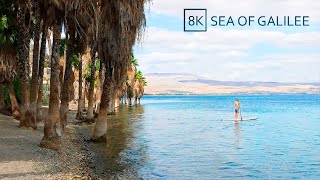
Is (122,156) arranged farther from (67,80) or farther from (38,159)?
(67,80)

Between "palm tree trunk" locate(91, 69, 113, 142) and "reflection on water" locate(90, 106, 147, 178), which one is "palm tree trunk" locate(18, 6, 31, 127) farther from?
"reflection on water" locate(90, 106, 147, 178)

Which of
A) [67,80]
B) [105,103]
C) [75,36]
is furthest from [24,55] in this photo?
[105,103]

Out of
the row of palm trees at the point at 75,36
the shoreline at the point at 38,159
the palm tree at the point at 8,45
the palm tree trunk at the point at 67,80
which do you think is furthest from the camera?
the palm tree at the point at 8,45

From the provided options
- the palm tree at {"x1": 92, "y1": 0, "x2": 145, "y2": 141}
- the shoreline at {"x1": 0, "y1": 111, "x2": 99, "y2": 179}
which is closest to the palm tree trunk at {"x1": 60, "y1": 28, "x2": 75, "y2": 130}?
the palm tree at {"x1": 92, "y1": 0, "x2": 145, "y2": 141}

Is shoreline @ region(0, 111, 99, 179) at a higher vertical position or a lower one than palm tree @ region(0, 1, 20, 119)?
lower

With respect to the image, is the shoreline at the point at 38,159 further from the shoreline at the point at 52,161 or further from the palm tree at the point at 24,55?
the palm tree at the point at 24,55

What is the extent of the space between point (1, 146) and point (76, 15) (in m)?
6.39

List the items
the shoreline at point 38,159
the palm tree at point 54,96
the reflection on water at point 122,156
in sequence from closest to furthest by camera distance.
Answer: the shoreline at point 38,159, the reflection on water at point 122,156, the palm tree at point 54,96

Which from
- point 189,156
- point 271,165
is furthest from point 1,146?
point 271,165

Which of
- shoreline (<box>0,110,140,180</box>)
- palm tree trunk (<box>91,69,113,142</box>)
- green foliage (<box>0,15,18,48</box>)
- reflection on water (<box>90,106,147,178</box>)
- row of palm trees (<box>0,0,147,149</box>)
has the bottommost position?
reflection on water (<box>90,106,147,178</box>)

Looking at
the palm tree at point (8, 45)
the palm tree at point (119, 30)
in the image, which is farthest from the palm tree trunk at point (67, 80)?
the palm tree at point (8, 45)

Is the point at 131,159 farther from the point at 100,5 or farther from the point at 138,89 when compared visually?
the point at 138,89

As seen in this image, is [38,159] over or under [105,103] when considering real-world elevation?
under

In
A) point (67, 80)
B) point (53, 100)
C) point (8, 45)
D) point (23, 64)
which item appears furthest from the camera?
point (8, 45)
